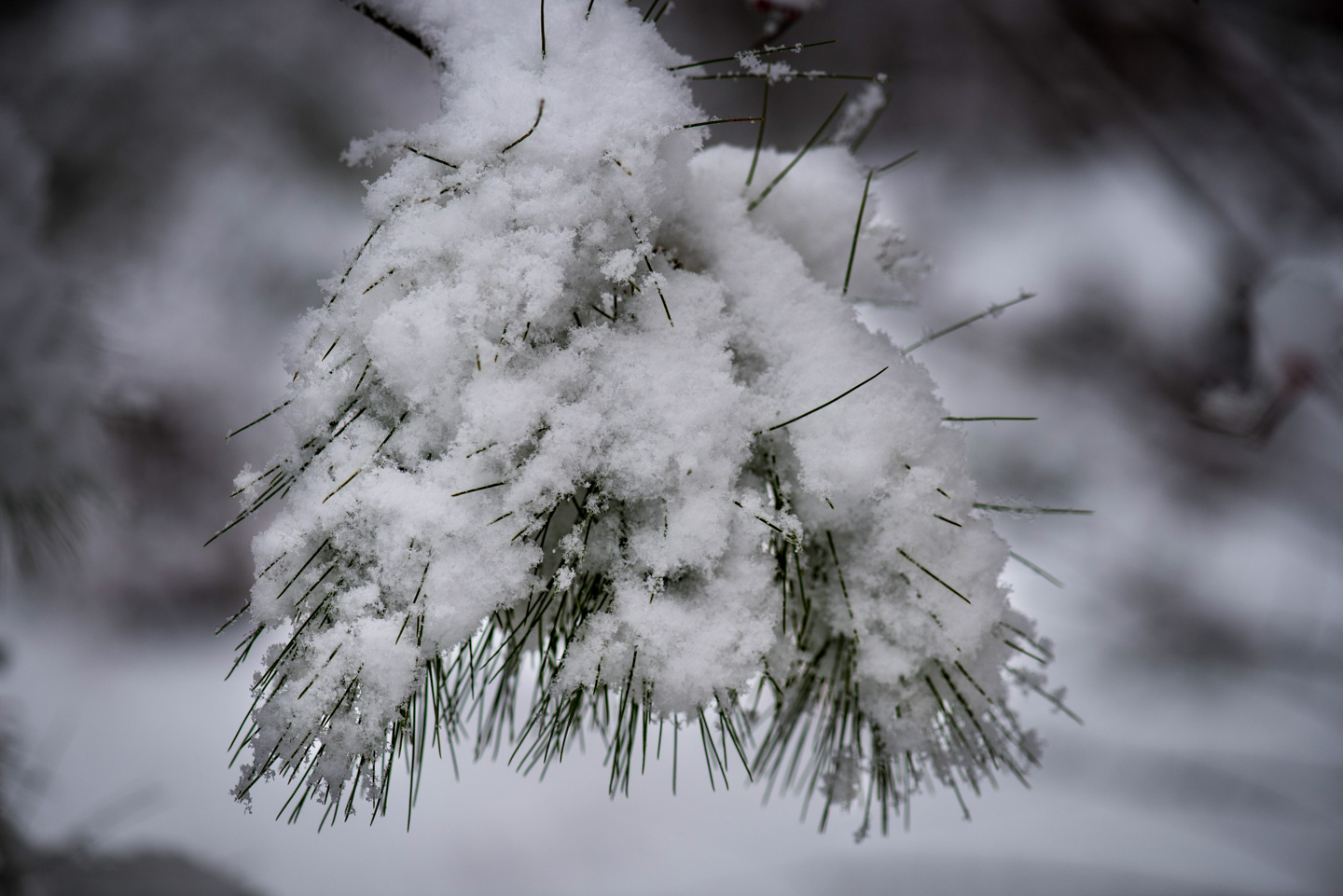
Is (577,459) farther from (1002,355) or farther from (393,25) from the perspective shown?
(1002,355)

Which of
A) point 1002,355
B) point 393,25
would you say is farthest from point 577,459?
point 1002,355

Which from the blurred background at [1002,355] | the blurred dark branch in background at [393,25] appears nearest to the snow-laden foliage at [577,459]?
the blurred dark branch in background at [393,25]

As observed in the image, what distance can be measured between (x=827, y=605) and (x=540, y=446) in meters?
0.33

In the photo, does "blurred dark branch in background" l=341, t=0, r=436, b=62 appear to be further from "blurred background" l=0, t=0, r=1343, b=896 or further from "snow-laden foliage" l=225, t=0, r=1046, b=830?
"blurred background" l=0, t=0, r=1343, b=896

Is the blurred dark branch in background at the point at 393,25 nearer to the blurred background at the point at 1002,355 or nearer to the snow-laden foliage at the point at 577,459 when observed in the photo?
the snow-laden foliage at the point at 577,459

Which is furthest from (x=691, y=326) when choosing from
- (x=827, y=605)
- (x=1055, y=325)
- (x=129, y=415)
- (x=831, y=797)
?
(x=129, y=415)

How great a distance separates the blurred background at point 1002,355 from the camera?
226 cm

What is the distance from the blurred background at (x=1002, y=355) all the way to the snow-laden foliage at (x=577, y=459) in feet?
5.34

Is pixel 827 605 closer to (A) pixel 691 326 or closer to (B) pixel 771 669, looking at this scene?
(B) pixel 771 669

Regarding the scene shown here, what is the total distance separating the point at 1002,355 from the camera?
8.48 ft

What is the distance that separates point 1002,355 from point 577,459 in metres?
2.49

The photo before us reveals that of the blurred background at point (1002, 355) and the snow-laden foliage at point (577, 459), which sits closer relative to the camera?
the snow-laden foliage at point (577, 459)

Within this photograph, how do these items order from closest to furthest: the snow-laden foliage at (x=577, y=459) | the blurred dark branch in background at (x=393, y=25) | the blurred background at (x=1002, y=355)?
the snow-laden foliage at (x=577, y=459) < the blurred dark branch in background at (x=393, y=25) < the blurred background at (x=1002, y=355)

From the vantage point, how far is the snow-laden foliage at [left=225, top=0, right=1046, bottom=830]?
1.66ft
